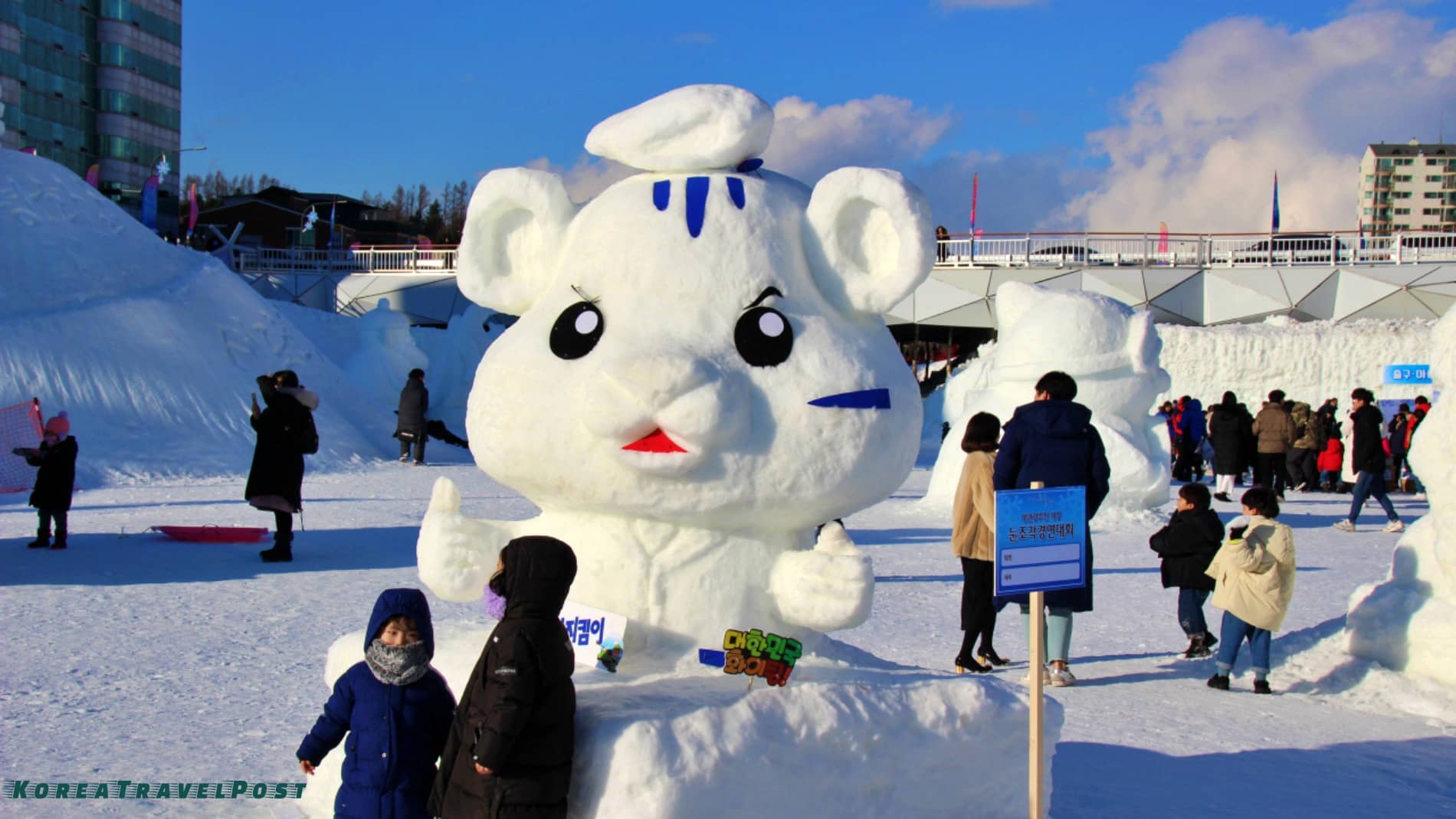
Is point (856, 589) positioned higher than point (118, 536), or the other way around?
point (856, 589)

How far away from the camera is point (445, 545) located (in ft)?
11.7

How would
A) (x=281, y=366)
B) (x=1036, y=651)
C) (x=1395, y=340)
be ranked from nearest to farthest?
(x=1036, y=651) → (x=281, y=366) → (x=1395, y=340)

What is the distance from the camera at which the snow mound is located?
13.4 metres

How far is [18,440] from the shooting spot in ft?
40.5

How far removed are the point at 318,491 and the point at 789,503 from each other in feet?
34.4

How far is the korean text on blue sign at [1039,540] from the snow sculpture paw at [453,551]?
1497 mm

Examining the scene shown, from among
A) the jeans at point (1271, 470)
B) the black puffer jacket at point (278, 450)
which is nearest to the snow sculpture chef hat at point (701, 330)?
the black puffer jacket at point (278, 450)

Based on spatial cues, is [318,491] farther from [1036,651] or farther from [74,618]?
[1036,651]

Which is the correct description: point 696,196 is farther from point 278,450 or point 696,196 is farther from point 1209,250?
point 1209,250

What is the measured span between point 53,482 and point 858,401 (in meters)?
6.93

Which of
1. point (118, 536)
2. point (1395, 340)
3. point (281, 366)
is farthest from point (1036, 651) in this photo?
point (1395, 340)

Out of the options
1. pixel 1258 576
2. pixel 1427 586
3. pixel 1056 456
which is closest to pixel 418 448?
pixel 1056 456

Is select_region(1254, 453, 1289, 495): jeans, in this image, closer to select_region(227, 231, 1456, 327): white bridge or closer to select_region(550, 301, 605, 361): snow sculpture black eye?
select_region(227, 231, 1456, 327): white bridge

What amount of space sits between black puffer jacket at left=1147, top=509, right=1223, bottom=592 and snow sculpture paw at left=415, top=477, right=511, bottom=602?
381cm
